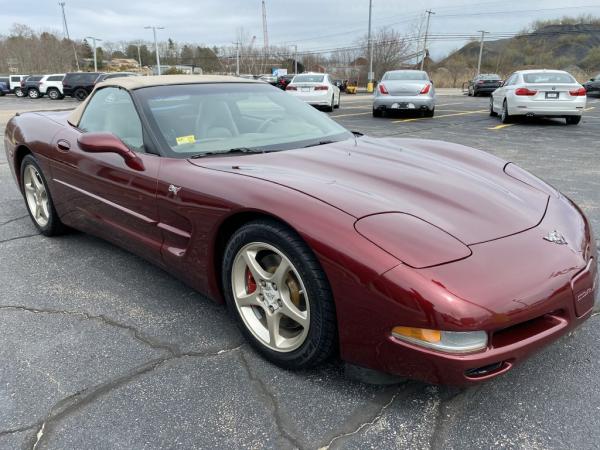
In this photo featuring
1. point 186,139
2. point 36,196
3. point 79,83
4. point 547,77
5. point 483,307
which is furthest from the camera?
point 79,83

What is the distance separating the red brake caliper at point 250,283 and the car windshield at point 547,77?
11.4 metres

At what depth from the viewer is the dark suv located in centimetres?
2609

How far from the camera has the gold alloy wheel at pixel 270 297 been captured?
81.3 inches

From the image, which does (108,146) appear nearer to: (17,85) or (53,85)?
(53,85)

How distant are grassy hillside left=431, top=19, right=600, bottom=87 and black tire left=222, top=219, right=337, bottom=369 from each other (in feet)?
229

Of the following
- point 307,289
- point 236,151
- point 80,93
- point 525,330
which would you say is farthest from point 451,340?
point 80,93

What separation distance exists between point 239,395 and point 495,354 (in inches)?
40.8

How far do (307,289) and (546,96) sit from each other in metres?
11.3

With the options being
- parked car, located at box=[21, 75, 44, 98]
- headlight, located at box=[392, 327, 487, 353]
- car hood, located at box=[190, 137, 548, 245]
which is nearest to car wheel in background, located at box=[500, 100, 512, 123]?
car hood, located at box=[190, 137, 548, 245]

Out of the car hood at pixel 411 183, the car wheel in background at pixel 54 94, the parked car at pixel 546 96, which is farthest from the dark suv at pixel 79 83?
the car hood at pixel 411 183

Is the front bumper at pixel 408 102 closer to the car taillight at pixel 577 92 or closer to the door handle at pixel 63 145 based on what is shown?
the car taillight at pixel 577 92

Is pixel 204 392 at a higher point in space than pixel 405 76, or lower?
lower

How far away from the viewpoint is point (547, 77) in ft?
37.7

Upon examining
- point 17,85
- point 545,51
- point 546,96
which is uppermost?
point 545,51
